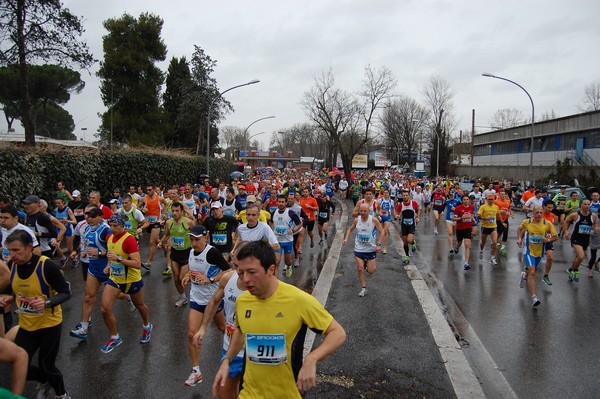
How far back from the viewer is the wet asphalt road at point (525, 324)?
15.4 ft

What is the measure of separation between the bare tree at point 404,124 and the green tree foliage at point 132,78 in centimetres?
4266

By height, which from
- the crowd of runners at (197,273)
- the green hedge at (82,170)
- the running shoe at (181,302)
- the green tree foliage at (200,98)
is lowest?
the running shoe at (181,302)

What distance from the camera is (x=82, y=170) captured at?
47.6 feet

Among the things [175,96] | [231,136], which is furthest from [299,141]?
[175,96]

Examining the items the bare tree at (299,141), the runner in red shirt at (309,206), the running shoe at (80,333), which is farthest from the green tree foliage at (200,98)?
the bare tree at (299,141)

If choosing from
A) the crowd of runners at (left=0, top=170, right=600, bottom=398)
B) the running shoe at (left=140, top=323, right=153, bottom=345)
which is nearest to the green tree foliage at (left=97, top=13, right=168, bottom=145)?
the crowd of runners at (left=0, top=170, right=600, bottom=398)

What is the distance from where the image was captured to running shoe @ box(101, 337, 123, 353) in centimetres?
525

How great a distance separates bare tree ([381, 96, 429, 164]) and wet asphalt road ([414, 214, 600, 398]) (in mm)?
59799

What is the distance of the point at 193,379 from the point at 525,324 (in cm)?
495

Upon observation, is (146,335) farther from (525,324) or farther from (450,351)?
(525,324)

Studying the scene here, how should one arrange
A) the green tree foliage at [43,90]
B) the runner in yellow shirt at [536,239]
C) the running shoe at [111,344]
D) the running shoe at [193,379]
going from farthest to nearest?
the green tree foliage at [43,90] → the runner in yellow shirt at [536,239] → the running shoe at [111,344] → the running shoe at [193,379]

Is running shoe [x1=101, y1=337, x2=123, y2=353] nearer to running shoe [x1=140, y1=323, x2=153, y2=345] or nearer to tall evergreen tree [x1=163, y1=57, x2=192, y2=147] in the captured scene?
running shoe [x1=140, y1=323, x2=153, y2=345]

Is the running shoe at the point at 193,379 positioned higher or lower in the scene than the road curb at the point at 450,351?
Result: higher

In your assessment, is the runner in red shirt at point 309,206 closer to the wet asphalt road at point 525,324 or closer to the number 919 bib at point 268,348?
the wet asphalt road at point 525,324
